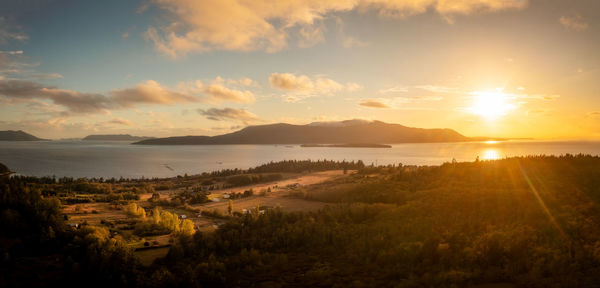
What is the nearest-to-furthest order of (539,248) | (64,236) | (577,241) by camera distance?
(539,248)
(577,241)
(64,236)

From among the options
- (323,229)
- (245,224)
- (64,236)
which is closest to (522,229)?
(323,229)

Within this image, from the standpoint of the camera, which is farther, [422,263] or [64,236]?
[64,236]

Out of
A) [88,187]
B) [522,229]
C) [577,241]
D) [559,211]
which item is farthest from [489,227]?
[88,187]

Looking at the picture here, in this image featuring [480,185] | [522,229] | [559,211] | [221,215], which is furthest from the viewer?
[221,215]

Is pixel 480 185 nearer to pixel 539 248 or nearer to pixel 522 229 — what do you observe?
pixel 522 229

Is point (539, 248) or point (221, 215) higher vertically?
point (539, 248)

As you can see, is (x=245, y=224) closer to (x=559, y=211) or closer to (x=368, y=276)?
(x=368, y=276)
